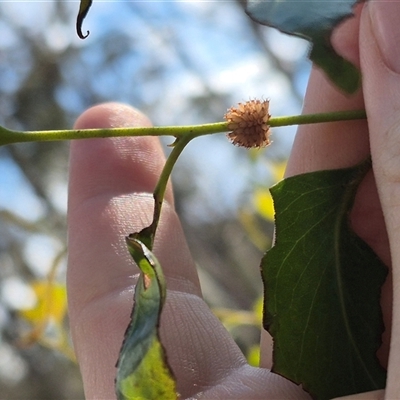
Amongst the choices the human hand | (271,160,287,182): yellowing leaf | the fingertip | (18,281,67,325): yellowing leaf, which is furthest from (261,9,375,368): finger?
(18,281,67,325): yellowing leaf

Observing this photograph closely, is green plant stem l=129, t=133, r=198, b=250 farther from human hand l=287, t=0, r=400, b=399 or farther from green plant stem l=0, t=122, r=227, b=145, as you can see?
human hand l=287, t=0, r=400, b=399

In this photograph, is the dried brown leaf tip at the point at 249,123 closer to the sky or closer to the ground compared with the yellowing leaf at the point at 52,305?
closer to the sky

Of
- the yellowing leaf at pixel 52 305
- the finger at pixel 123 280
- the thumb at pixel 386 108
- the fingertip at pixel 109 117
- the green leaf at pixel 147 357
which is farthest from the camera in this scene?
the yellowing leaf at pixel 52 305

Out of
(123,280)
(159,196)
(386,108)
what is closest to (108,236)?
(123,280)

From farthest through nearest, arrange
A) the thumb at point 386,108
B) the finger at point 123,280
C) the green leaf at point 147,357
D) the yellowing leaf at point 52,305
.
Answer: the yellowing leaf at point 52,305, the finger at point 123,280, the thumb at point 386,108, the green leaf at point 147,357

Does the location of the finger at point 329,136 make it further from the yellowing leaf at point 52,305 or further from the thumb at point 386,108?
the yellowing leaf at point 52,305

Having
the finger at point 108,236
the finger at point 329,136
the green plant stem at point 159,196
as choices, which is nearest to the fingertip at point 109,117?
the finger at point 108,236

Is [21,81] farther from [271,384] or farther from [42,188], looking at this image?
[271,384]
